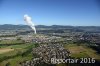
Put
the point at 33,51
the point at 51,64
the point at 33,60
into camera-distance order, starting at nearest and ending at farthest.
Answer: the point at 51,64 < the point at 33,60 < the point at 33,51

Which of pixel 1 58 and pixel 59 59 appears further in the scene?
pixel 1 58

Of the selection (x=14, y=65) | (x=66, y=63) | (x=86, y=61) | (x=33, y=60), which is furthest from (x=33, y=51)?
(x=86, y=61)

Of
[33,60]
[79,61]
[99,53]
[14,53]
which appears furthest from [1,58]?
[99,53]

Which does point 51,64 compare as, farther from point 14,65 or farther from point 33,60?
point 14,65

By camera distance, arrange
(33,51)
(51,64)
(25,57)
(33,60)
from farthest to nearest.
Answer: (33,51) < (25,57) < (33,60) < (51,64)

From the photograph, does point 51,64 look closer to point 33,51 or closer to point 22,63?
point 22,63

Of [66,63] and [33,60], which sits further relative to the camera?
[33,60]

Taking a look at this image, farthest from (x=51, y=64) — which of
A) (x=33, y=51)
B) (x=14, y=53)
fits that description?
(x=14, y=53)

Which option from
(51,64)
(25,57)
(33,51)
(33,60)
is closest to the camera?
(51,64)

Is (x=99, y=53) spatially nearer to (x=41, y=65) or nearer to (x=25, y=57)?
(x=41, y=65)
